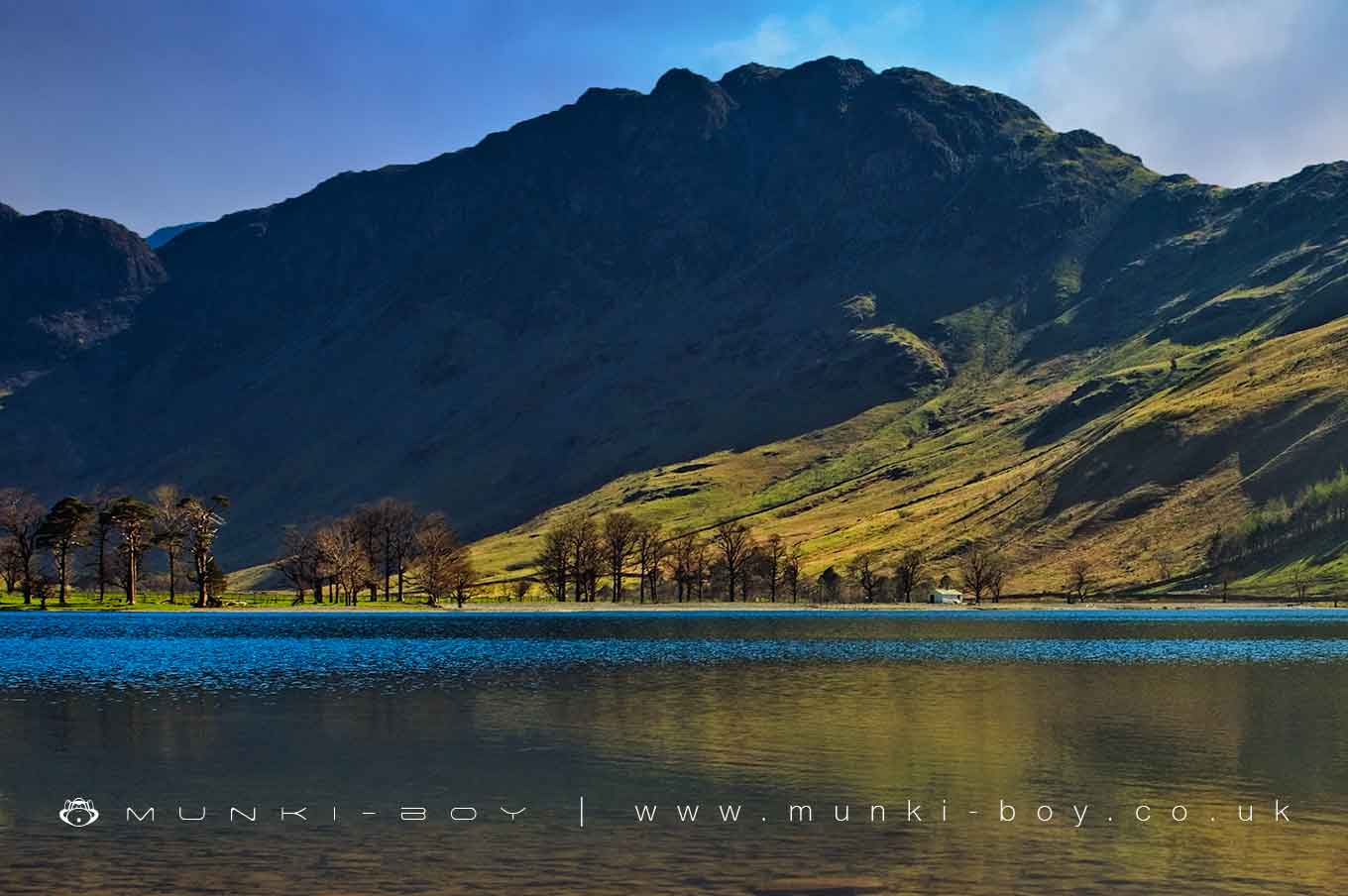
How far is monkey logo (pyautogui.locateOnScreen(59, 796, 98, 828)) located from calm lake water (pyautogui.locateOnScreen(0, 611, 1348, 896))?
1.32ft

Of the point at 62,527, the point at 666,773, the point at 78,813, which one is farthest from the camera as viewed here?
the point at 62,527

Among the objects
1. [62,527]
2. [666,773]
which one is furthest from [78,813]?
[62,527]

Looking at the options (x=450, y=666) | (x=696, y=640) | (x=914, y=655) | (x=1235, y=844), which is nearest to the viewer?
(x=1235, y=844)

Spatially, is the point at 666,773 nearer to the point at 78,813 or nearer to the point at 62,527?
the point at 78,813

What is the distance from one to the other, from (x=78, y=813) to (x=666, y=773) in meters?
18.6

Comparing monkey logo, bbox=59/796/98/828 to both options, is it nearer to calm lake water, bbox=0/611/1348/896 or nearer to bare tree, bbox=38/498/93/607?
calm lake water, bbox=0/611/1348/896

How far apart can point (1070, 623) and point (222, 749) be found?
163 m

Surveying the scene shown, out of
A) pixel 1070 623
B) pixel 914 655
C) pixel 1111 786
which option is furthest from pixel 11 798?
pixel 1070 623

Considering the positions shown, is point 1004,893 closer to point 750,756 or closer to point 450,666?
point 750,756

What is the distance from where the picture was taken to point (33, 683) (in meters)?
78.8

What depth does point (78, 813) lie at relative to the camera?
38.1 meters

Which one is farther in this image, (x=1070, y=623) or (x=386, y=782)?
(x=1070, y=623)

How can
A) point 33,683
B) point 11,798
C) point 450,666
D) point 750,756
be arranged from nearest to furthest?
point 11,798
point 750,756
point 33,683
point 450,666

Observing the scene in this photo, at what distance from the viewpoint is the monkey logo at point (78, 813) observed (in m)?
36.8
